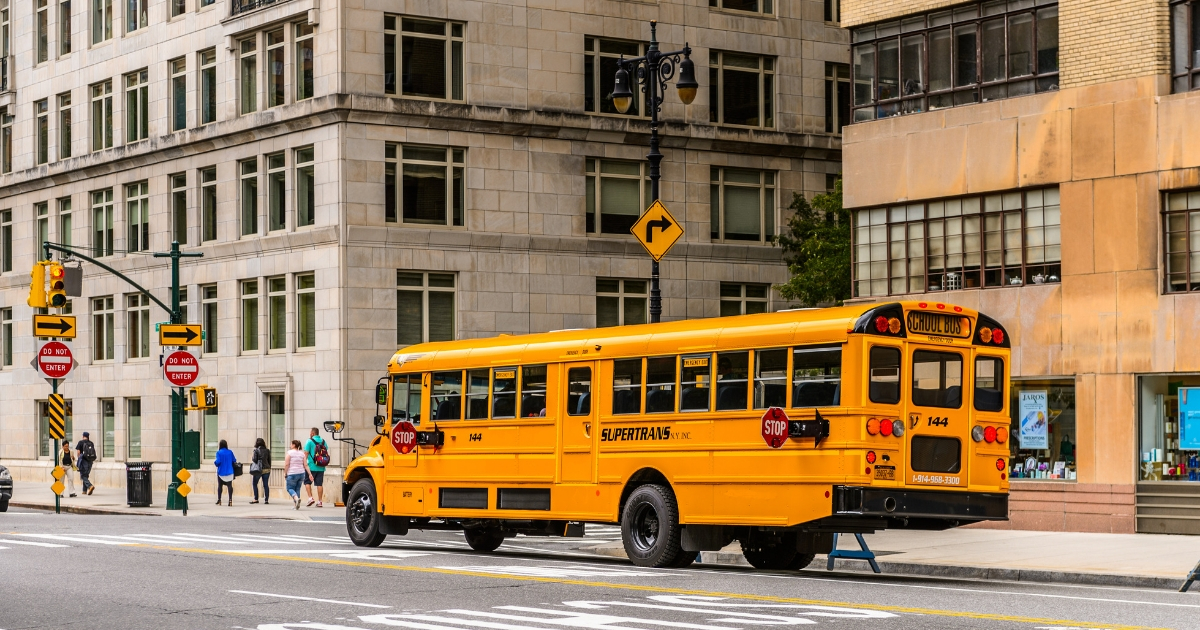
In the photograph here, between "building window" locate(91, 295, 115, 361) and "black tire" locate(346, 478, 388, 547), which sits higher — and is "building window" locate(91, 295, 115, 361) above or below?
above

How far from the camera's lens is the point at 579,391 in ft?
69.4

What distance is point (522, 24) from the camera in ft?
142

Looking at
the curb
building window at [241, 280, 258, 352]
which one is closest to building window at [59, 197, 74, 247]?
building window at [241, 280, 258, 352]

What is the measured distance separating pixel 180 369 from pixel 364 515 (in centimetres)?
1251

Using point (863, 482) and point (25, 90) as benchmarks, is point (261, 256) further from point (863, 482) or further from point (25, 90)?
point (863, 482)

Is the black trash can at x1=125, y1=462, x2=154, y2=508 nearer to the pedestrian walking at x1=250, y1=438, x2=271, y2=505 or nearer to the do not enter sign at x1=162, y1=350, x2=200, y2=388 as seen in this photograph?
the pedestrian walking at x1=250, y1=438, x2=271, y2=505

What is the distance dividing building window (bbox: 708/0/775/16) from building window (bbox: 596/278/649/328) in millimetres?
8164

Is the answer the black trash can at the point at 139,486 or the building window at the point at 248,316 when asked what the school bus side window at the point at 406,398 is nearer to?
the black trash can at the point at 139,486

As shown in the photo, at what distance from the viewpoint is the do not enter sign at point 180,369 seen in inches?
1361

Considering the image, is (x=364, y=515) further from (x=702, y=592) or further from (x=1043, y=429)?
(x=1043, y=429)

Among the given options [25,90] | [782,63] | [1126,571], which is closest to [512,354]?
[1126,571]

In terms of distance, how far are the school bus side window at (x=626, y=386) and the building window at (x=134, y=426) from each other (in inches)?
1206

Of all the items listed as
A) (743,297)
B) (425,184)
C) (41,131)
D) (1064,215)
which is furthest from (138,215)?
(1064,215)

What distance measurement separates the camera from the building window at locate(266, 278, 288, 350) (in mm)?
43375
